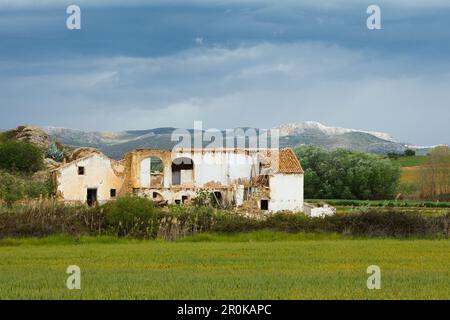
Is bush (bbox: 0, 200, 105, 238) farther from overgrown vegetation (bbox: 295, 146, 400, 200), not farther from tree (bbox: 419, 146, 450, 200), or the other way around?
tree (bbox: 419, 146, 450, 200)

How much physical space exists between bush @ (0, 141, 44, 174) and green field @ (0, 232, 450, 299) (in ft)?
149

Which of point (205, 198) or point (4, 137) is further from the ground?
point (4, 137)

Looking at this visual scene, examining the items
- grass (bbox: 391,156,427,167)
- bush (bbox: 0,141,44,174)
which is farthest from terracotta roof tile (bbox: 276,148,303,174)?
grass (bbox: 391,156,427,167)

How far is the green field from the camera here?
17750mm

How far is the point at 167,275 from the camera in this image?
21.7 meters

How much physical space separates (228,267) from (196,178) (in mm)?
42216

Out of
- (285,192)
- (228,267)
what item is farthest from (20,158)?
(228,267)

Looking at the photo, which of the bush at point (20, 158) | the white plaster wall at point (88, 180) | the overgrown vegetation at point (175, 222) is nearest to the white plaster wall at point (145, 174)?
the white plaster wall at point (88, 180)

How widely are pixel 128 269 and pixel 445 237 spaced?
65.2 feet
